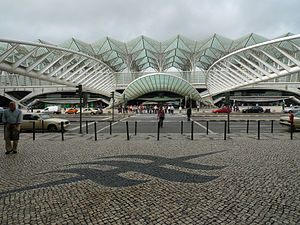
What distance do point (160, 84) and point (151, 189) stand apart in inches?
1901

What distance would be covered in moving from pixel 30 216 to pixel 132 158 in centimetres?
333

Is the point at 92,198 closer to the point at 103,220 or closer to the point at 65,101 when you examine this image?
the point at 103,220

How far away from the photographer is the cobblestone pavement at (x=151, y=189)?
263cm

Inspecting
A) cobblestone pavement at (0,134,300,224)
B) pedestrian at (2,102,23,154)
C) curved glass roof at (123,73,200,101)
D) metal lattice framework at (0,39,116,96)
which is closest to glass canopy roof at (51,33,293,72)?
curved glass roof at (123,73,200,101)

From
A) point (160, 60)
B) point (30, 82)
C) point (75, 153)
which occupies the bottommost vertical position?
point (75, 153)

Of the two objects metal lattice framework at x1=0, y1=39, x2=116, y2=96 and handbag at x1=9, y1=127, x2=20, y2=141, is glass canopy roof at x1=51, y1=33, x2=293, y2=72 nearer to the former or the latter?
metal lattice framework at x1=0, y1=39, x2=116, y2=96

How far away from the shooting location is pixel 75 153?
6422mm

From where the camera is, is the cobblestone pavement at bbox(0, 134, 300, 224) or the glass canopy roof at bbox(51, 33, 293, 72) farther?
the glass canopy roof at bbox(51, 33, 293, 72)

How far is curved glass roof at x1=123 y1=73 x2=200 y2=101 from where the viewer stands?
48.8 meters

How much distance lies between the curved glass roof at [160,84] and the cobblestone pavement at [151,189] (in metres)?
44.0

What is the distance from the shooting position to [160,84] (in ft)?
167

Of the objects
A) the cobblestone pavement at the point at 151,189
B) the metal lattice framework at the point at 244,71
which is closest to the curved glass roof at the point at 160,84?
Answer: the metal lattice framework at the point at 244,71

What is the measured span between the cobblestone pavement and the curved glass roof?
44.0 metres

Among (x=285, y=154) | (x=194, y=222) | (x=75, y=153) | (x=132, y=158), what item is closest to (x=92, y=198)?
(x=194, y=222)
